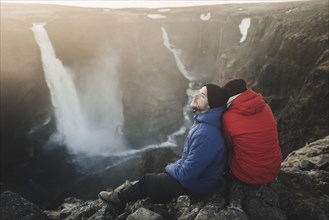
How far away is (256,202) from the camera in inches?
266

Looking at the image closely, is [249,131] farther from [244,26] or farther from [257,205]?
[244,26]

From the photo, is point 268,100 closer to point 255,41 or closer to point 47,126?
point 255,41

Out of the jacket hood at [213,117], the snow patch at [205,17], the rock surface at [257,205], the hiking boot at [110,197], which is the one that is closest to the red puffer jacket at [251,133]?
the jacket hood at [213,117]

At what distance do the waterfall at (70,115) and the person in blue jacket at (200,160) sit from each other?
1304 inches

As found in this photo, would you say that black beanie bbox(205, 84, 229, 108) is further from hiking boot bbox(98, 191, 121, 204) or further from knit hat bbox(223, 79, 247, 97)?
hiking boot bbox(98, 191, 121, 204)

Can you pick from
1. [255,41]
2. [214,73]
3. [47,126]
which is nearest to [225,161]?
[47,126]

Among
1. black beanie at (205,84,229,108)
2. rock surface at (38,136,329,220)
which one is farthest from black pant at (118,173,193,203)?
black beanie at (205,84,229,108)

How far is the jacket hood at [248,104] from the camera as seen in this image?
600cm

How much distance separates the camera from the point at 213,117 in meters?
6.21

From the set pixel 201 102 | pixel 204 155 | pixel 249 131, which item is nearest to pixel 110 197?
pixel 204 155

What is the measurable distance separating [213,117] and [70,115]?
38979 mm

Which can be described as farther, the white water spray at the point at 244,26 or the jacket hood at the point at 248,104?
the white water spray at the point at 244,26

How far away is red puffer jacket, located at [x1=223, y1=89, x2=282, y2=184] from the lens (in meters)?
6.07

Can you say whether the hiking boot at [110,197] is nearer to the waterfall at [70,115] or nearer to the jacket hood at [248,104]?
the jacket hood at [248,104]
